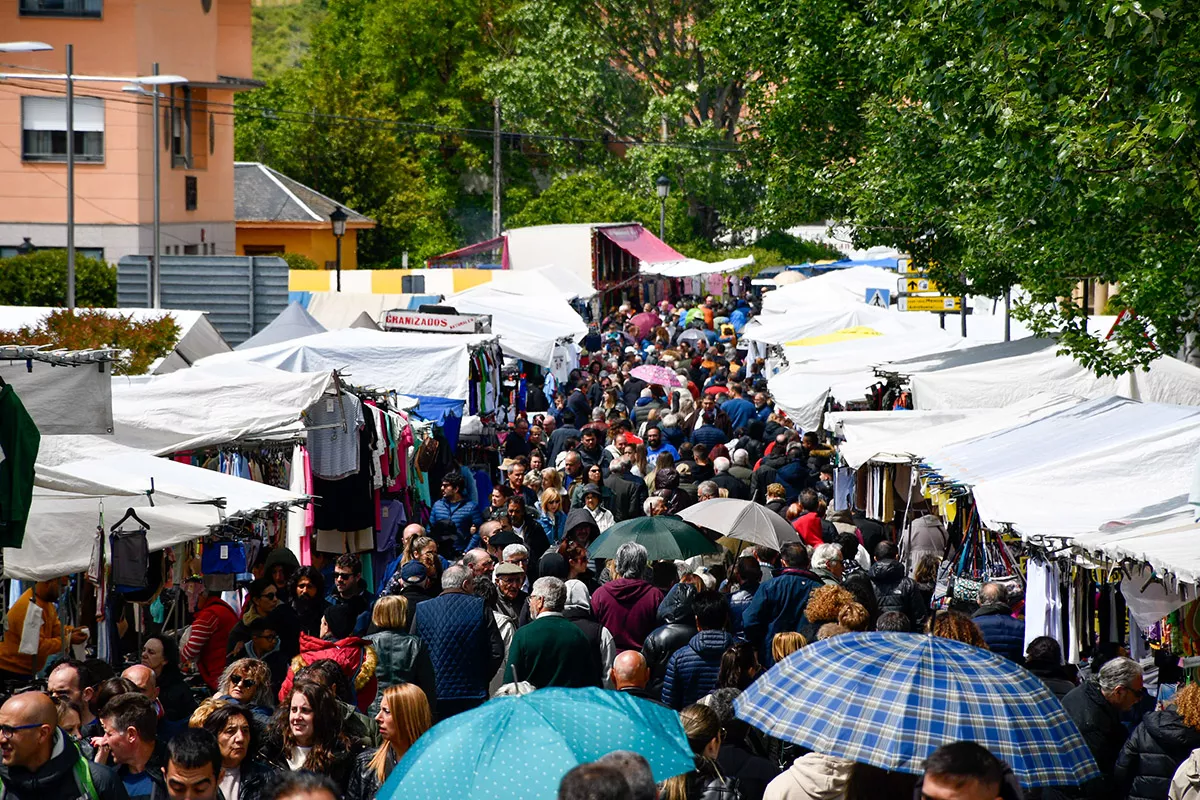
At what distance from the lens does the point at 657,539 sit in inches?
487

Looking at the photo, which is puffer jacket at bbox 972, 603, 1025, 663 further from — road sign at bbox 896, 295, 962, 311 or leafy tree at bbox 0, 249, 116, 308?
leafy tree at bbox 0, 249, 116, 308

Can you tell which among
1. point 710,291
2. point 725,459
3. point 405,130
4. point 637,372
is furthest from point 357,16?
point 725,459

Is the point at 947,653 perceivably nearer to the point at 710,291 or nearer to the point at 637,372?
the point at 637,372

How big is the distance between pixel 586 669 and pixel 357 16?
67.9m

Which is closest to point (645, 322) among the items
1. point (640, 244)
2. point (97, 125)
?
point (640, 244)

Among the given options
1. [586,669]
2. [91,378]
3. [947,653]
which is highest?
[91,378]

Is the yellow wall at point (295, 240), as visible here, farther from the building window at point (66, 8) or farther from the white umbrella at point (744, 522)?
the white umbrella at point (744, 522)

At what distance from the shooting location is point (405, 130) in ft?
221

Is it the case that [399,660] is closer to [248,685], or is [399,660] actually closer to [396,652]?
[396,652]

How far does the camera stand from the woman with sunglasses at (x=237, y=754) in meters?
6.70

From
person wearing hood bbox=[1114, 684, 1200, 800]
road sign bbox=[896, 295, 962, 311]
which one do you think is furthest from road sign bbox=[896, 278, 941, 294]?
person wearing hood bbox=[1114, 684, 1200, 800]

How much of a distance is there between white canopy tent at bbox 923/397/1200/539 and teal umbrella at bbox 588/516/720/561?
2010 millimetres

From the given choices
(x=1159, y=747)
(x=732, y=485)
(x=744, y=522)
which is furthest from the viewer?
(x=732, y=485)

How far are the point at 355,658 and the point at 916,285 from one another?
1887 cm
